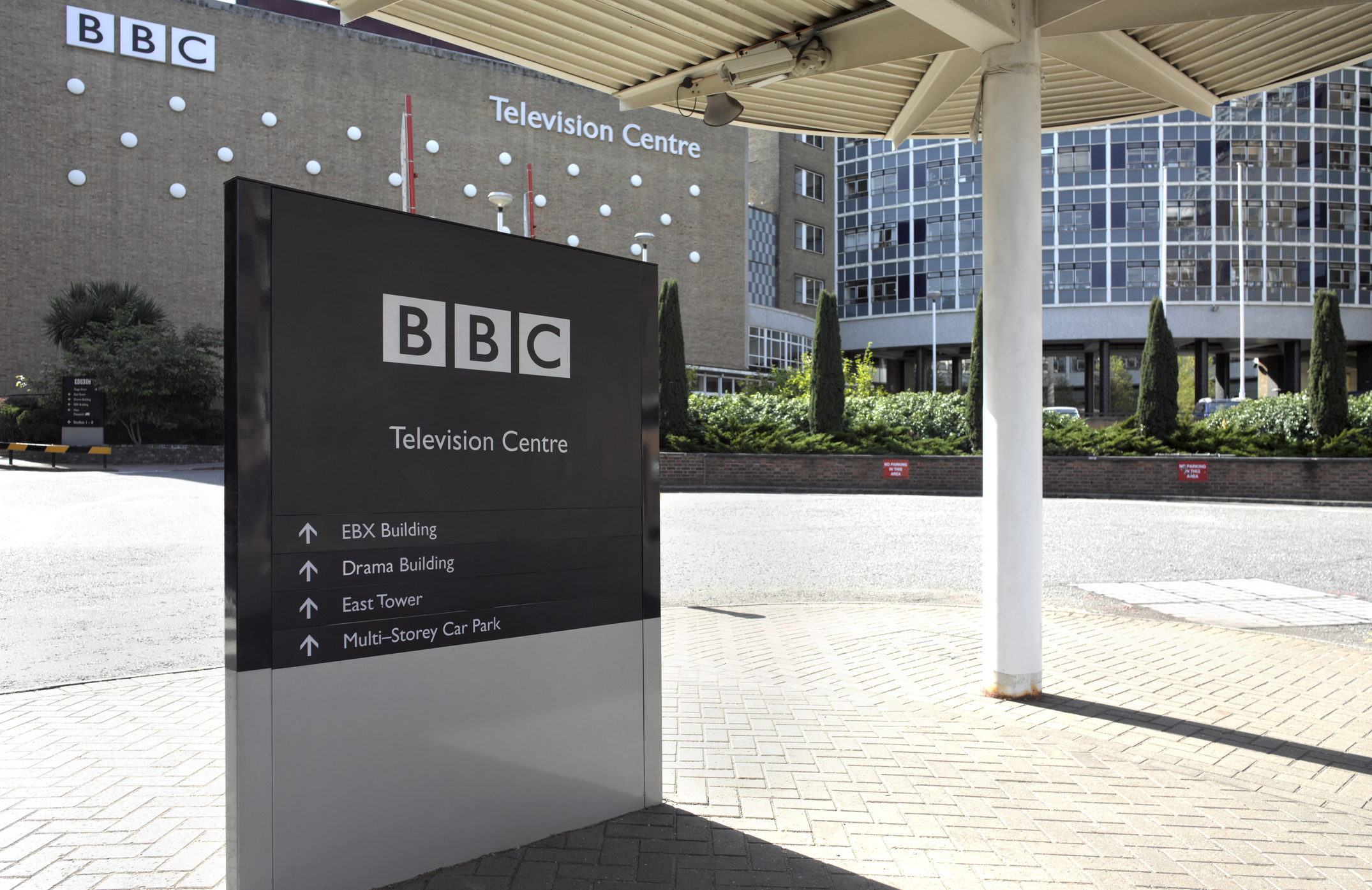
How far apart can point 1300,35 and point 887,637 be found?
5181 millimetres

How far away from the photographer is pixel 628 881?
3289mm

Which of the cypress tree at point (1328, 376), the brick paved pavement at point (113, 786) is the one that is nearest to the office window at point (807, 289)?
the cypress tree at point (1328, 376)

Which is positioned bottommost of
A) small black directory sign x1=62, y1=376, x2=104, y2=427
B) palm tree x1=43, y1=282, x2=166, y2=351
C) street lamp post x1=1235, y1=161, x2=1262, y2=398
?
small black directory sign x1=62, y1=376, x2=104, y2=427

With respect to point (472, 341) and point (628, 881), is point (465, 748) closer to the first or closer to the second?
point (628, 881)

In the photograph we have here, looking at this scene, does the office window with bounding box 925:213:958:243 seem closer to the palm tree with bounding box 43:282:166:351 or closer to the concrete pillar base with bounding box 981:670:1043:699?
the palm tree with bounding box 43:282:166:351

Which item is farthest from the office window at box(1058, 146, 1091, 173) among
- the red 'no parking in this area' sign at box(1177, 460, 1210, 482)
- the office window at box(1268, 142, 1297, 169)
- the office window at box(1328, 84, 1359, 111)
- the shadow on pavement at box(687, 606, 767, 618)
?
the shadow on pavement at box(687, 606, 767, 618)

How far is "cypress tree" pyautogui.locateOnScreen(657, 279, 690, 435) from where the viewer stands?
1074 inches

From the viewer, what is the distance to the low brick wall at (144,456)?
27859 millimetres

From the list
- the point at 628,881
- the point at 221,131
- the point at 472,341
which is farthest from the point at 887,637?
the point at 221,131

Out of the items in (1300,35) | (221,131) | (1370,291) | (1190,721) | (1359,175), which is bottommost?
(1190,721)

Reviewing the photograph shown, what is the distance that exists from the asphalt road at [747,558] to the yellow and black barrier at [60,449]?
25.6 feet

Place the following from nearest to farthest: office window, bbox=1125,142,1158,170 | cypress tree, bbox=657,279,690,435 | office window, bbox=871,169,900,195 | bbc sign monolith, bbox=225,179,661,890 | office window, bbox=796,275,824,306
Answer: bbc sign monolith, bbox=225,179,661,890 → cypress tree, bbox=657,279,690,435 → office window, bbox=796,275,824,306 → office window, bbox=1125,142,1158,170 → office window, bbox=871,169,900,195

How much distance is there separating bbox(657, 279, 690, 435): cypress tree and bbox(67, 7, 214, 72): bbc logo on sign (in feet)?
80.2

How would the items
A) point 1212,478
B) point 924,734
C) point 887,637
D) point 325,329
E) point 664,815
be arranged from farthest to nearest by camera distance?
point 1212,478
point 887,637
point 924,734
point 664,815
point 325,329
